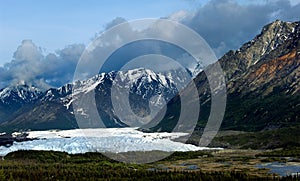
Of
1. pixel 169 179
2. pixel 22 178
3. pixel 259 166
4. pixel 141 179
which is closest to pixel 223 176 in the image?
pixel 169 179

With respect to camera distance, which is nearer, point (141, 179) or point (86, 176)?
point (141, 179)

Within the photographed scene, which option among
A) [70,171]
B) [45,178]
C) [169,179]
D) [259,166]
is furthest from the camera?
Result: [259,166]

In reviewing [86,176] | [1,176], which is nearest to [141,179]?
[86,176]

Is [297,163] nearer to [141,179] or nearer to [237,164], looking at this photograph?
[237,164]

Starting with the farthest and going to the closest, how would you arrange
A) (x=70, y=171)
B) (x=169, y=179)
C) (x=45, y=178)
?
(x=70, y=171) → (x=45, y=178) → (x=169, y=179)

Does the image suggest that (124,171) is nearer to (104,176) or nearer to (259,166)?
(104,176)

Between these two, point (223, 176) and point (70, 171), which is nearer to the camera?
point (223, 176)

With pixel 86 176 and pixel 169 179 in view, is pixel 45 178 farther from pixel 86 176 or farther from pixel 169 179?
pixel 169 179

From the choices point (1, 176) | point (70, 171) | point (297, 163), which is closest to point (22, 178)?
point (1, 176)

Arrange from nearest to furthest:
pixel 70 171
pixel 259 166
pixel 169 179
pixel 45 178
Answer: pixel 169 179 < pixel 45 178 < pixel 70 171 < pixel 259 166
